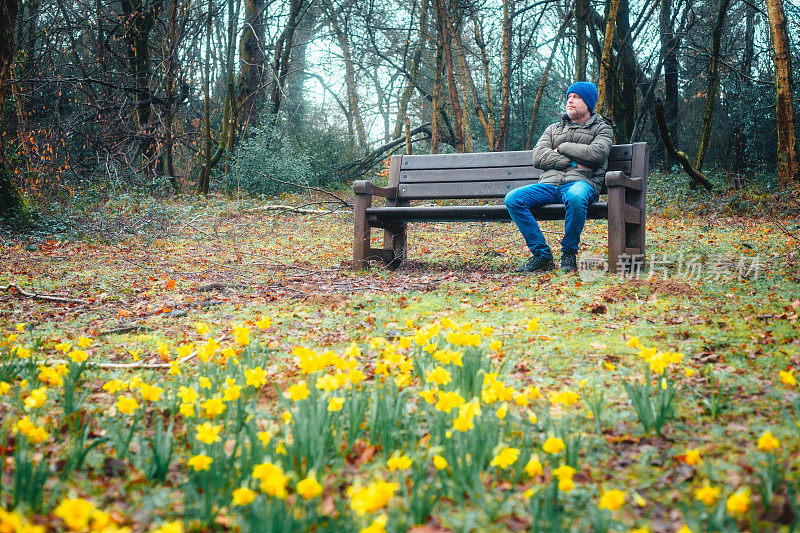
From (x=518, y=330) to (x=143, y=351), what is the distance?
79.2 inches

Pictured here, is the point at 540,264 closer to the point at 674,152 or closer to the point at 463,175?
the point at 463,175

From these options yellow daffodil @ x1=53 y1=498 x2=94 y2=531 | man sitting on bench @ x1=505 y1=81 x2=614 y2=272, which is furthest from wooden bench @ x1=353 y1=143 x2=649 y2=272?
yellow daffodil @ x1=53 y1=498 x2=94 y2=531

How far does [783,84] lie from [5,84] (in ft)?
33.2

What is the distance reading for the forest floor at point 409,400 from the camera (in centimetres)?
153

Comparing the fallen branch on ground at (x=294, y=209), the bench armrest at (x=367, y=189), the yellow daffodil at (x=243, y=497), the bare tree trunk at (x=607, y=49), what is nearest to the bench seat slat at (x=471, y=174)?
the bench armrest at (x=367, y=189)

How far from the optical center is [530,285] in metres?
4.60

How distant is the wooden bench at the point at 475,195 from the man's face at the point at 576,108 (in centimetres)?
43

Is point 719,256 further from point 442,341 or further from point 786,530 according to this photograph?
point 786,530

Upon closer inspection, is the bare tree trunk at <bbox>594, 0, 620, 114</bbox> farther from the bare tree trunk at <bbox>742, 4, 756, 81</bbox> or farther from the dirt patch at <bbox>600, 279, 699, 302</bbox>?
the dirt patch at <bbox>600, 279, 699, 302</bbox>

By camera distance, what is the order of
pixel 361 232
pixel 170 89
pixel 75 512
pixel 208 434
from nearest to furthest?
1. pixel 75 512
2. pixel 208 434
3. pixel 361 232
4. pixel 170 89

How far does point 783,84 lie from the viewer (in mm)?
7781

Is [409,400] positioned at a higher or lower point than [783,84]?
lower

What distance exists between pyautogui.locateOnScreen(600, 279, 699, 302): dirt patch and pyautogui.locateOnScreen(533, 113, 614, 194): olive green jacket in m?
1.19

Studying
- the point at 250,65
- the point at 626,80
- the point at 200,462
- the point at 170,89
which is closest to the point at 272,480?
the point at 200,462
